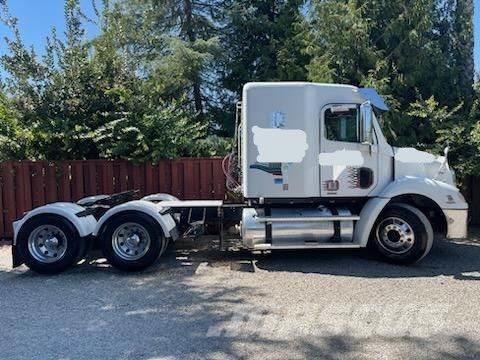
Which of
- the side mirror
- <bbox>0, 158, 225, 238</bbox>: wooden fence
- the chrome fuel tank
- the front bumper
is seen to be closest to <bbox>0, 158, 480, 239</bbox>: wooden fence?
<bbox>0, 158, 225, 238</bbox>: wooden fence

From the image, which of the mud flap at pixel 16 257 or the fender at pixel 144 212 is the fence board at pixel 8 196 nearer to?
the mud flap at pixel 16 257

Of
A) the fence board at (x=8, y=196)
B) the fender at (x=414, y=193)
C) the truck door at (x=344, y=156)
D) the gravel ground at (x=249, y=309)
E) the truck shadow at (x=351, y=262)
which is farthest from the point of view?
the fence board at (x=8, y=196)

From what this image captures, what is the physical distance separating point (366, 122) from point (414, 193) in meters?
1.36

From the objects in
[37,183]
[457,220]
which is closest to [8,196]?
[37,183]

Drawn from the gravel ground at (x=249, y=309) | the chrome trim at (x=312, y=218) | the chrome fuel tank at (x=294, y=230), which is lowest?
the gravel ground at (x=249, y=309)

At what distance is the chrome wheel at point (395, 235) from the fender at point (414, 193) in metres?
0.26

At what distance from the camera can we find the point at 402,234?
7.28 m

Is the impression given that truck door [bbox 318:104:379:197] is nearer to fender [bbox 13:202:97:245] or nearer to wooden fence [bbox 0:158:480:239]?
wooden fence [bbox 0:158:480:239]

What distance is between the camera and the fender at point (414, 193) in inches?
285

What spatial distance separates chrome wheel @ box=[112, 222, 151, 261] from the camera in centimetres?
716

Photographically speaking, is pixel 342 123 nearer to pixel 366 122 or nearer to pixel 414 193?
pixel 366 122

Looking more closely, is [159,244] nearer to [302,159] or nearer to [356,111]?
[302,159]

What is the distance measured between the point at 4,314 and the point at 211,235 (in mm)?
3761

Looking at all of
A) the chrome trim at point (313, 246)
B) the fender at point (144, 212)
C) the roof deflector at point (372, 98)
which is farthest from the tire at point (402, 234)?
the fender at point (144, 212)
